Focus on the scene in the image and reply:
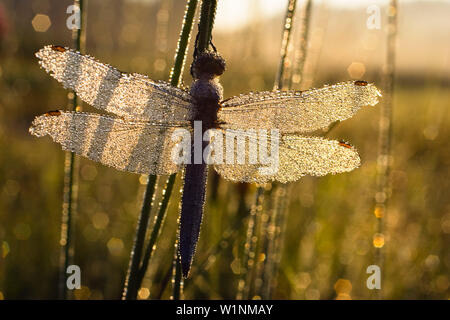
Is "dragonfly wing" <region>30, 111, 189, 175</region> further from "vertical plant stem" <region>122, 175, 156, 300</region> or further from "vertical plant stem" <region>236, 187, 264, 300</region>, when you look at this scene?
"vertical plant stem" <region>236, 187, 264, 300</region>

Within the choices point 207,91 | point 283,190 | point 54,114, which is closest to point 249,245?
point 283,190

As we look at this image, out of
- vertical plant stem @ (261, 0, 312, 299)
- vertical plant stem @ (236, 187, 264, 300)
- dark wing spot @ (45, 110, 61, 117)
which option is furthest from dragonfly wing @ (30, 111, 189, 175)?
vertical plant stem @ (261, 0, 312, 299)

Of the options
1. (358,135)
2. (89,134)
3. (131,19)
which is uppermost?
(131,19)

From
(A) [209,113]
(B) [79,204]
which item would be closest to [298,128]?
(A) [209,113]

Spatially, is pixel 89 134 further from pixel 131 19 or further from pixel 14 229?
pixel 131 19

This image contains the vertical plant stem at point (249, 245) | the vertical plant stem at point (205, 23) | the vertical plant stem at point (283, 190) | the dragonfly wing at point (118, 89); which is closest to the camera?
the vertical plant stem at point (205, 23)

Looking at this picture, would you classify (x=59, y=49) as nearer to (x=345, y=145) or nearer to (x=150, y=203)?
(x=150, y=203)

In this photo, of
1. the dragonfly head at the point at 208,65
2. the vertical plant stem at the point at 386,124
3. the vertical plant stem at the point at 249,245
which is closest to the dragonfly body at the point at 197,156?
the dragonfly head at the point at 208,65

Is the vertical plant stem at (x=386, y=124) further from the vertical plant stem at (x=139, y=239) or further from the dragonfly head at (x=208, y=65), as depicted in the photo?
the vertical plant stem at (x=139, y=239)
